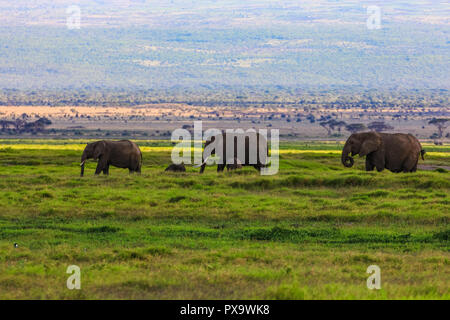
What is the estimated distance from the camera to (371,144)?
28453 mm

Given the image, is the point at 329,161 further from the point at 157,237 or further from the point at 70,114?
the point at 70,114

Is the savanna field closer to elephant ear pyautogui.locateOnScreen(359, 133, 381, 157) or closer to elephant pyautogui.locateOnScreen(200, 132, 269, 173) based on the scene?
elephant pyautogui.locateOnScreen(200, 132, 269, 173)

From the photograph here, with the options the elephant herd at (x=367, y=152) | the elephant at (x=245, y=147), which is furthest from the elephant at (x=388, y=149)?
the elephant at (x=245, y=147)

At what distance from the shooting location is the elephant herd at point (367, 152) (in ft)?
94.0

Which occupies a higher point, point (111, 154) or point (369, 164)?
point (111, 154)

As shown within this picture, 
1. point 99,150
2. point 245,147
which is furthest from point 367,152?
point 99,150

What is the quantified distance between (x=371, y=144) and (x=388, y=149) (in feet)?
2.73

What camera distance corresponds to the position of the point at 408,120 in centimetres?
12138

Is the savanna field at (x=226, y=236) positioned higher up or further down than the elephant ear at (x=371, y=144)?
further down

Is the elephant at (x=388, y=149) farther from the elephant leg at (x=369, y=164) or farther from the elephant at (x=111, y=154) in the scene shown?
the elephant at (x=111, y=154)

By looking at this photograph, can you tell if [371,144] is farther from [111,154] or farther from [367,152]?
[111,154]

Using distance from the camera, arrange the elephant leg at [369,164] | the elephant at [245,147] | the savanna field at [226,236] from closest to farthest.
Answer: the savanna field at [226,236]
the elephant leg at [369,164]
the elephant at [245,147]
